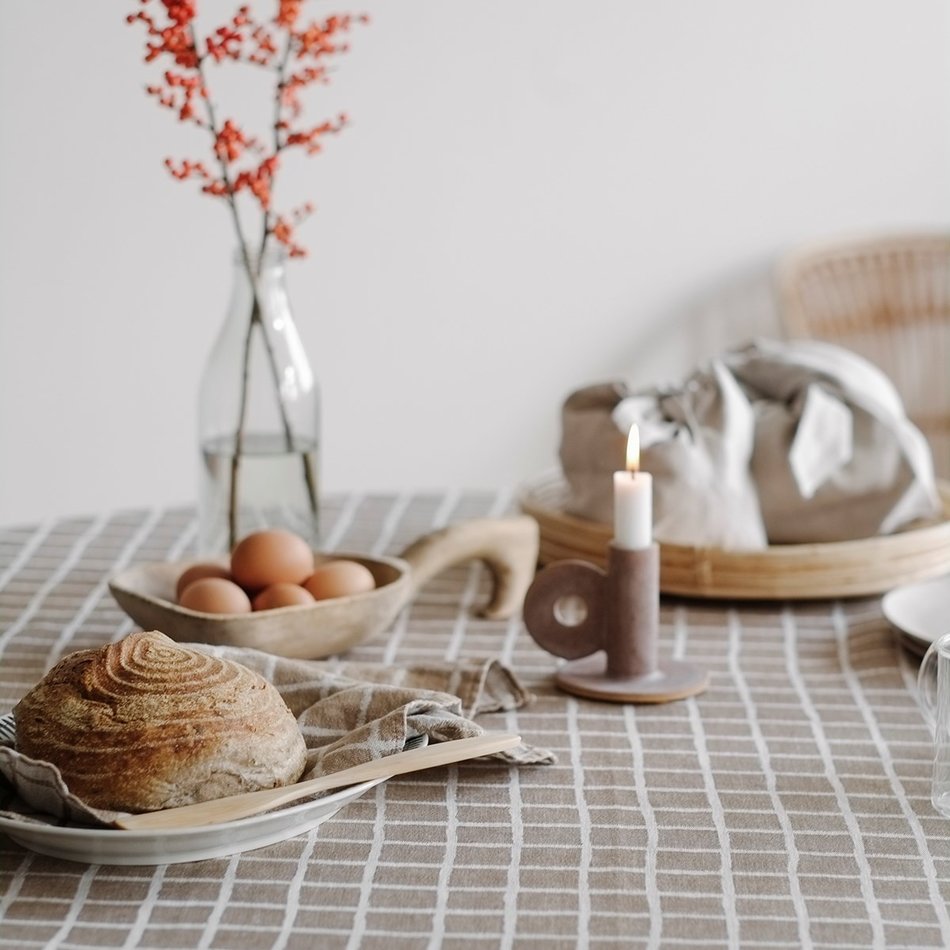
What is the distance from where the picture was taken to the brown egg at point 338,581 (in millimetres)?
1192

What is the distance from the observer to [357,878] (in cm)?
82

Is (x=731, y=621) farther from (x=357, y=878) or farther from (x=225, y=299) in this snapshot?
(x=225, y=299)

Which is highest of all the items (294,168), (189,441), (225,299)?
(294,168)

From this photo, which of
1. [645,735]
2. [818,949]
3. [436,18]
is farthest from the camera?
[436,18]

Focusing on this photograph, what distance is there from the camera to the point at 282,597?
3.82ft

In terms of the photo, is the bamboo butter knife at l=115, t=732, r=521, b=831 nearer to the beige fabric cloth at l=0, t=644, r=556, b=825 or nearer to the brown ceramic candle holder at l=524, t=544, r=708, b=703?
the beige fabric cloth at l=0, t=644, r=556, b=825

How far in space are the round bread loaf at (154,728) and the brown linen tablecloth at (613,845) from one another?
0.04 metres

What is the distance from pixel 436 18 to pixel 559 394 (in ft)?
2.58

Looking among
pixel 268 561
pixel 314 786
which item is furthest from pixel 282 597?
pixel 314 786

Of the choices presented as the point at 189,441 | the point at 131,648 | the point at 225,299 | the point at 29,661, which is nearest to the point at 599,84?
the point at 225,299

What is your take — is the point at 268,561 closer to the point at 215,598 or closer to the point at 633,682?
the point at 215,598

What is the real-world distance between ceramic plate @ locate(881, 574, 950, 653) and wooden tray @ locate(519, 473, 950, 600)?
32 millimetres

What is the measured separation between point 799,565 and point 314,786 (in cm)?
64

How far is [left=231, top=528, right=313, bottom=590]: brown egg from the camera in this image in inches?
47.0
